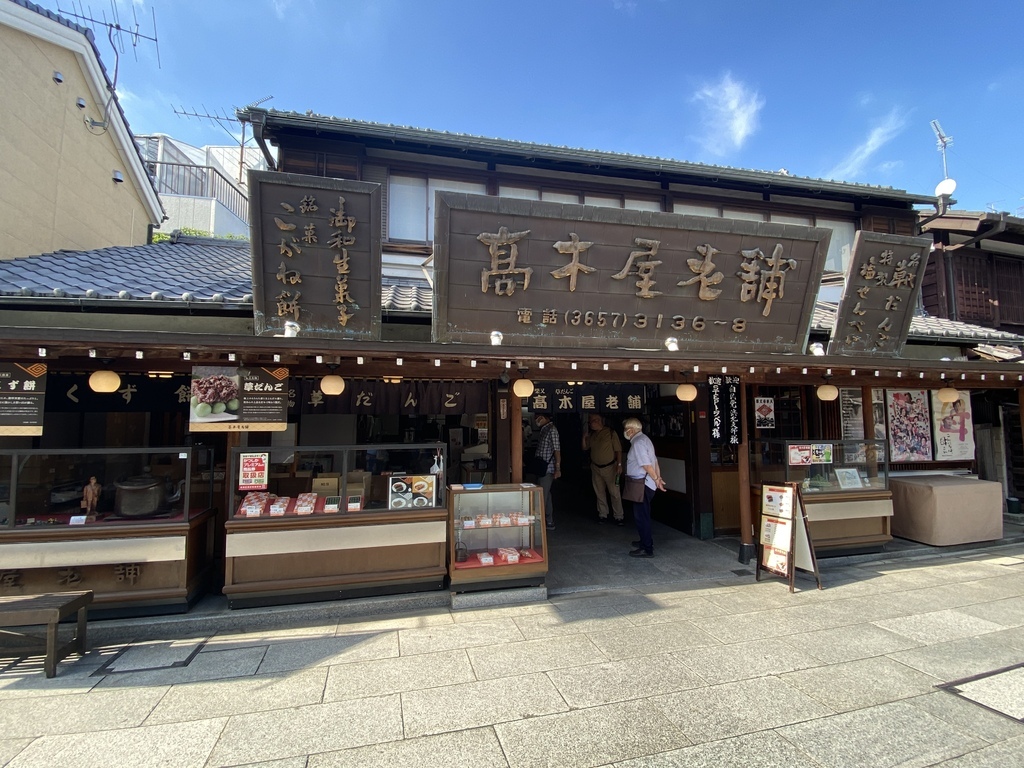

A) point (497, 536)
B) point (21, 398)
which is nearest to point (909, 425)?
point (497, 536)

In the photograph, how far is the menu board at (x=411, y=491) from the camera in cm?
588

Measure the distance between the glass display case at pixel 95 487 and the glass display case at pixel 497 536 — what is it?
3249mm

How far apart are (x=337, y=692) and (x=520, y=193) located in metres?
8.48

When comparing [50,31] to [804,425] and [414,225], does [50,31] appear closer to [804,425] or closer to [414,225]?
[414,225]

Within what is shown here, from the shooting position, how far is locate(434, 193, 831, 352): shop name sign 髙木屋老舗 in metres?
5.84

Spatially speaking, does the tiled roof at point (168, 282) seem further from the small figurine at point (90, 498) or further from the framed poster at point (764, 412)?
the small figurine at point (90, 498)

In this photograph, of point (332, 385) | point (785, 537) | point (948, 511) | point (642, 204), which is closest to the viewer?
point (332, 385)

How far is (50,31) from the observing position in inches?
317

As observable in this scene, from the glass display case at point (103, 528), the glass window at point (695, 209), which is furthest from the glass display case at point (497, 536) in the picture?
the glass window at point (695, 209)

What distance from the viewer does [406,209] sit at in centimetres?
870

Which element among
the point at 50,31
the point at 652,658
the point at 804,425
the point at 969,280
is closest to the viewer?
the point at 652,658

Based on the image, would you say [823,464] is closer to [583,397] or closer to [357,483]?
[583,397]

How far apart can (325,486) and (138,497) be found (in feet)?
6.79

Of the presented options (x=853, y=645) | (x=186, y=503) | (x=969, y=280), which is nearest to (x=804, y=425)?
(x=853, y=645)
